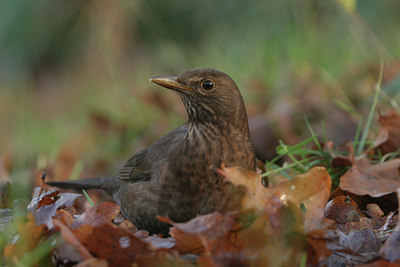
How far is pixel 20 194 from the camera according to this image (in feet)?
8.75

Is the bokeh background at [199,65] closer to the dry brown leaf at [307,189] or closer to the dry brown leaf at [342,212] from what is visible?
the dry brown leaf at [342,212]

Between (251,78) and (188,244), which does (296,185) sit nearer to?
(188,244)

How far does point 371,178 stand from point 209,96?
947mm

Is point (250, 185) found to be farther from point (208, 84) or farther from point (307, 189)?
point (208, 84)

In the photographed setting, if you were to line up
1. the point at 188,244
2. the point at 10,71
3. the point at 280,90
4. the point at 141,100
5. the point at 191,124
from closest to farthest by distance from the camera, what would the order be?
the point at 188,244 < the point at 191,124 < the point at 280,90 < the point at 141,100 < the point at 10,71

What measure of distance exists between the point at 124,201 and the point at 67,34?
897cm

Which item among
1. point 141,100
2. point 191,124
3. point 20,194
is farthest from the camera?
point 141,100

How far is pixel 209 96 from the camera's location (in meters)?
2.94

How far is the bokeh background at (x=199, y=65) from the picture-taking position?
464 centimetres

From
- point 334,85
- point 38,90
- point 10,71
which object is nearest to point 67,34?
point 10,71

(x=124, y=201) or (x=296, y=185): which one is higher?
(x=296, y=185)

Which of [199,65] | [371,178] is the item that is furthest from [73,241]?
[199,65]

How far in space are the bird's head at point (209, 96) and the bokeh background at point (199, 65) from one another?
89 centimetres

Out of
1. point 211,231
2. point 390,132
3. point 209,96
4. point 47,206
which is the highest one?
point 209,96
